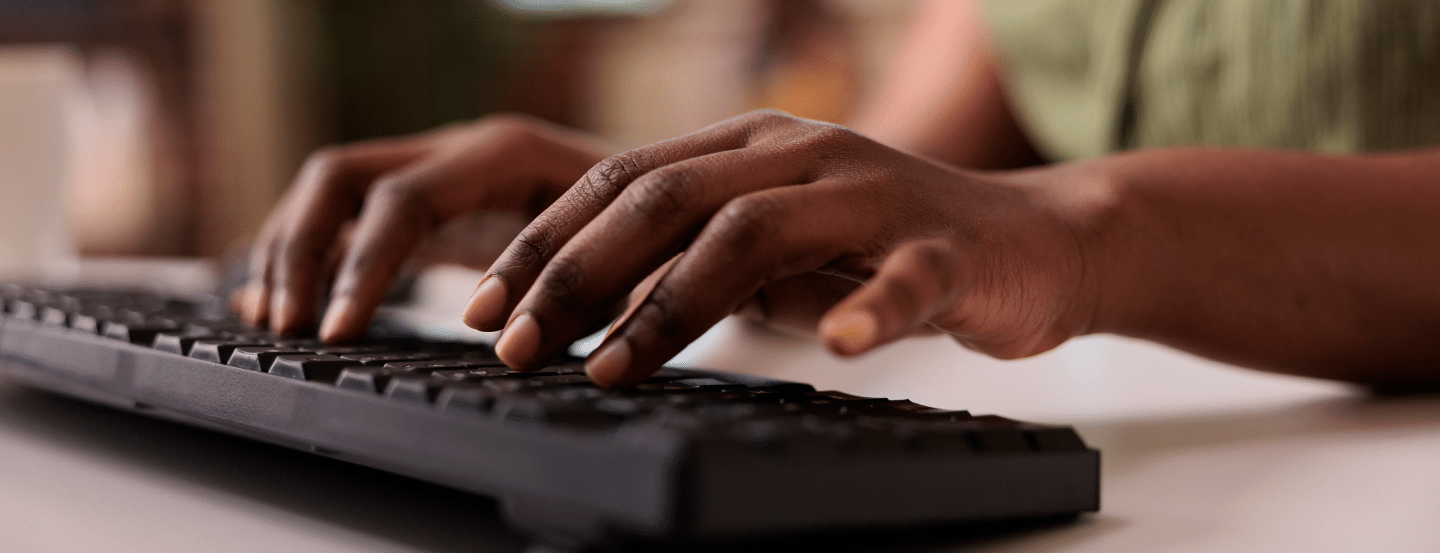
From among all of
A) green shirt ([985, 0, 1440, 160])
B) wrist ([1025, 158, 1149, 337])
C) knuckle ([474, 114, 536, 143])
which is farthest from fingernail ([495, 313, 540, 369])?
green shirt ([985, 0, 1440, 160])

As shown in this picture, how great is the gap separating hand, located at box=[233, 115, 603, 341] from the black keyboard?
13 centimetres

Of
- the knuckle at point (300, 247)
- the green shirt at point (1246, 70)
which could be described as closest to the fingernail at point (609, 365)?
the knuckle at point (300, 247)

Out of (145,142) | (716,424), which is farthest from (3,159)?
(145,142)

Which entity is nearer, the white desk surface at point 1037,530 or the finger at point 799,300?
the white desk surface at point 1037,530

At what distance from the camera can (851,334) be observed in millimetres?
262

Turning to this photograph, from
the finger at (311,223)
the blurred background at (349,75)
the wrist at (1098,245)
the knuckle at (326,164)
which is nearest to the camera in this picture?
the wrist at (1098,245)

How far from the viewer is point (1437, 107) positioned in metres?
0.58

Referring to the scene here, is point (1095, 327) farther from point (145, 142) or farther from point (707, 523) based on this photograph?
point (145, 142)

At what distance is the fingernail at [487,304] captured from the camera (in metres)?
0.34

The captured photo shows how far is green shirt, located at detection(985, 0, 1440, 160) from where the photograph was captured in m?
0.56

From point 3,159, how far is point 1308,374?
1130mm

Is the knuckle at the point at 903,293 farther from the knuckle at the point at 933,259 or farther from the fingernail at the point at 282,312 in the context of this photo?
the fingernail at the point at 282,312

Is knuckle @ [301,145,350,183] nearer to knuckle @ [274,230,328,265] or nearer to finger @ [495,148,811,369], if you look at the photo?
knuckle @ [274,230,328,265]

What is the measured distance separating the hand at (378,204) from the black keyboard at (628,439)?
0.44 feet
